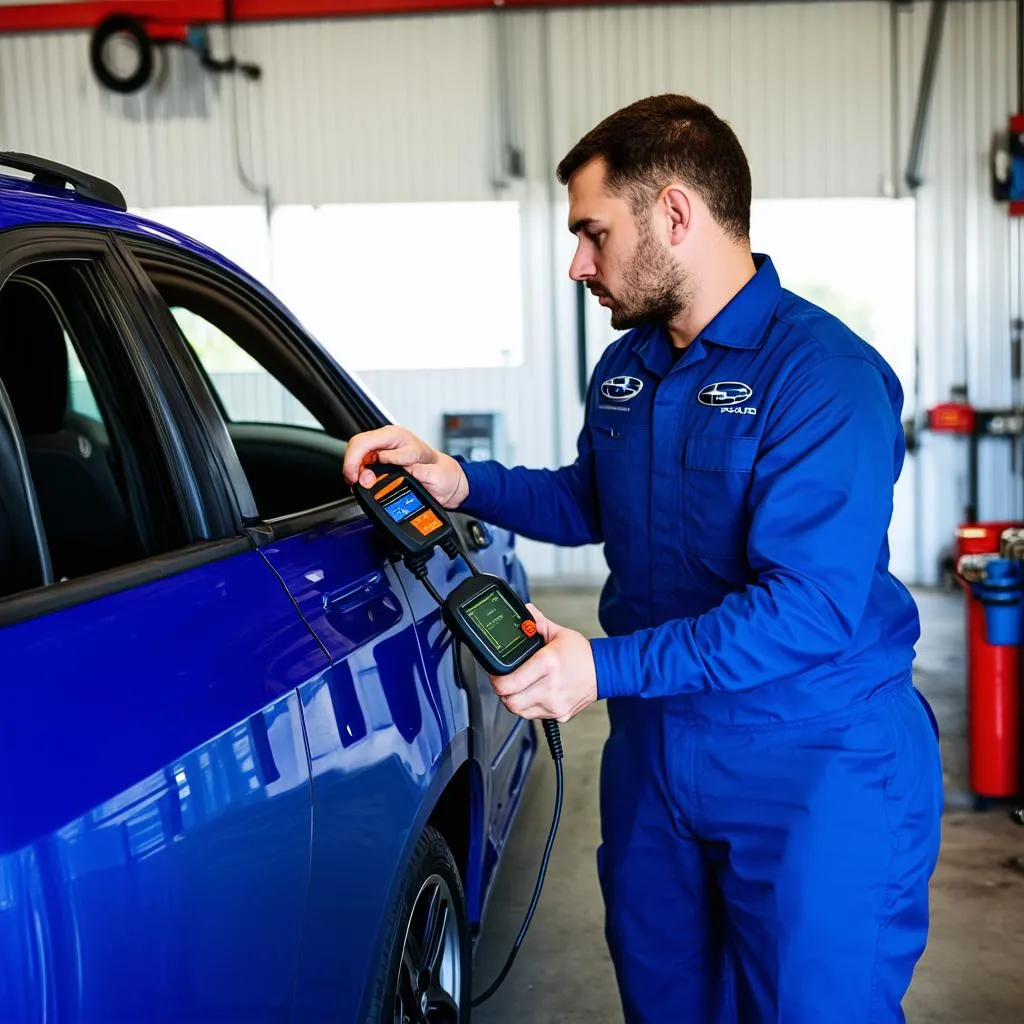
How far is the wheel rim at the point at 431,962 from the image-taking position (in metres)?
1.96

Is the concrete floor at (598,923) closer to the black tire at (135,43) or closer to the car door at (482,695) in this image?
the car door at (482,695)

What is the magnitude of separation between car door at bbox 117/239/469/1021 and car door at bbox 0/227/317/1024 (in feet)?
0.18

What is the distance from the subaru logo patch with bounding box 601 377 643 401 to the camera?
6.42 feet

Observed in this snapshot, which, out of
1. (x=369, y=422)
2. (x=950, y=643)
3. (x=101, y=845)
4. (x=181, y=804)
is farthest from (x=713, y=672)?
(x=950, y=643)

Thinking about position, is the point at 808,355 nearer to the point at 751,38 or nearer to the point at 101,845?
the point at 101,845

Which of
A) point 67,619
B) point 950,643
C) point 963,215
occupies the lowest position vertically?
point 950,643

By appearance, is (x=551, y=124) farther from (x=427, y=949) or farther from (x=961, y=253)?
(x=427, y=949)

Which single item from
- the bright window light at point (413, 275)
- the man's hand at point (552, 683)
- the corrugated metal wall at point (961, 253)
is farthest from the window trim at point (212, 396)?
the corrugated metal wall at point (961, 253)

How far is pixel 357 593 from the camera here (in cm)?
181

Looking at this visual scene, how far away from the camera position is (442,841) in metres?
2.11

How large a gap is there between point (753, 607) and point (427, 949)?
0.96 m

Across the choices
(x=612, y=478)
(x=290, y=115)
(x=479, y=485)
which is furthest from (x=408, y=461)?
(x=290, y=115)

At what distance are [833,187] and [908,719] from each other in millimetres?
6984

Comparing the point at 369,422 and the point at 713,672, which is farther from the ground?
the point at 369,422
